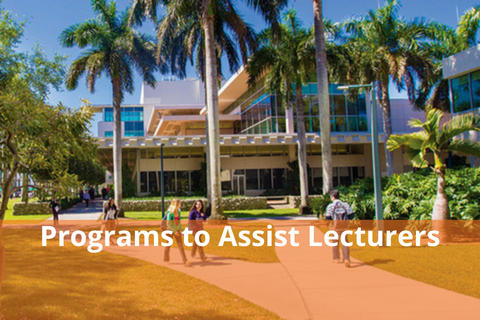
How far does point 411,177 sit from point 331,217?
808cm

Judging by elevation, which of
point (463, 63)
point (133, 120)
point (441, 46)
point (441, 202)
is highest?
point (133, 120)

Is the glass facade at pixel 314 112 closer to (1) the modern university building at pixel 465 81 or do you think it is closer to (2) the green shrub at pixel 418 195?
(1) the modern university building at pixel 465 81

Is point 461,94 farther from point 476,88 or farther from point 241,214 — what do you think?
point 241,214

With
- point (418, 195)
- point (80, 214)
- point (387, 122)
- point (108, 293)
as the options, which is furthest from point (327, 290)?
point (80, 214)

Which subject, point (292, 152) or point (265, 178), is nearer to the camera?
A: point (292, 152)

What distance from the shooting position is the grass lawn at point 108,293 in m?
6.39

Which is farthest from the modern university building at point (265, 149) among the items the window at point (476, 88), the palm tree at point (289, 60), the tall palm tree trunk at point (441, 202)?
the tall palm tree trunk at point (441, 202)

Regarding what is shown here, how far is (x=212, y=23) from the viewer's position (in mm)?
20344

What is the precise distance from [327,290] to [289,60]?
732 inches

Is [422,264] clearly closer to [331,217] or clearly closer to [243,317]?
[331,217]

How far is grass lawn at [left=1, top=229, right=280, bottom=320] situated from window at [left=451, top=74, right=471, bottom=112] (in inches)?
767

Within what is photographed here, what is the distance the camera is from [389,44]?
2566cm

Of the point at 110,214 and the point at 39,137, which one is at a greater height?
the point at 39,137

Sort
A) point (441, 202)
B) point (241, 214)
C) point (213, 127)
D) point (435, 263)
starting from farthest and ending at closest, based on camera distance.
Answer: point (241, 214)
point (213, 127)
point (441, 202)
point (435, 263)
